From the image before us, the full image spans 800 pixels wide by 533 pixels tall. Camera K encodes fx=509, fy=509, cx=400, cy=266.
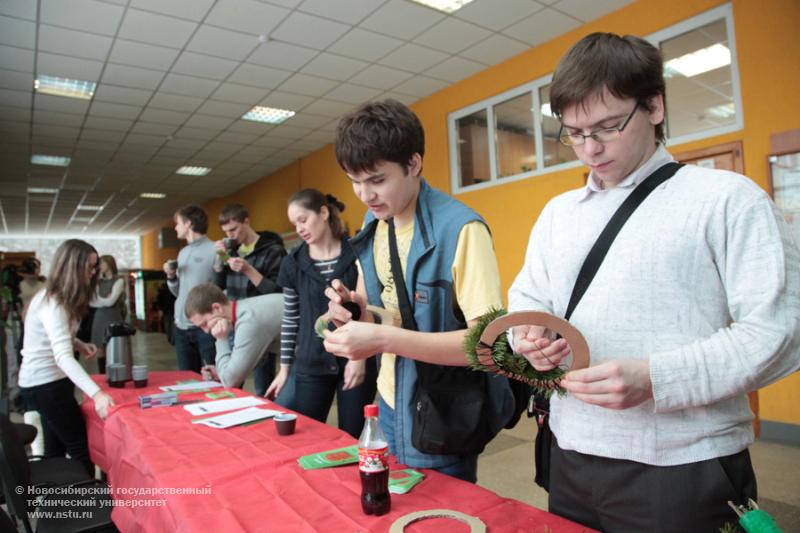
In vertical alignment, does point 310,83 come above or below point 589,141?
above

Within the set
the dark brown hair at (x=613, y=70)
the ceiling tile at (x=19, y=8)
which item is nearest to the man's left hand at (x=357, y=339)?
the dark brown hair at (x=613, y=70)

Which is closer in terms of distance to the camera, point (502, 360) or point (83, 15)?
point (502, 360)

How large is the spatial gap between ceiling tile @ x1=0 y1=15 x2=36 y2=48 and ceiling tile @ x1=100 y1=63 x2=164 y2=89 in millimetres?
660

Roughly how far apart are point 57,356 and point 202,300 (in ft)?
2.10

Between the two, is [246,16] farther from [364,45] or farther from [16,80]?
[16,80]

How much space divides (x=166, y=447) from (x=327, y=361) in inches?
28.5

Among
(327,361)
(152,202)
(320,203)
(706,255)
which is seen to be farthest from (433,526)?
(152,202)

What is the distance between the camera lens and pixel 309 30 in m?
4.42

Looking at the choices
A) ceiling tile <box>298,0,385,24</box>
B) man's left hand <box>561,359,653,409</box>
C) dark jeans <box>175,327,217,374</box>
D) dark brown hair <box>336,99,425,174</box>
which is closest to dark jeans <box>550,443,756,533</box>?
man's left hand <box>561,359,653,409</box>

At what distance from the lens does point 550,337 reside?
34.8 inches

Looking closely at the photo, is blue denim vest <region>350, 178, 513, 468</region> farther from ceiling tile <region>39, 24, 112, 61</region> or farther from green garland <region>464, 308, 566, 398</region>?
ceiling tile <region>39, 24, 112, 61</region>

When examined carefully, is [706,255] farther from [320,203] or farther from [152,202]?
[152,202]

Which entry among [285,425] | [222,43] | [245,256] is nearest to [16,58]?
[222,43]

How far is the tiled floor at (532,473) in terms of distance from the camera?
2.42 meters
